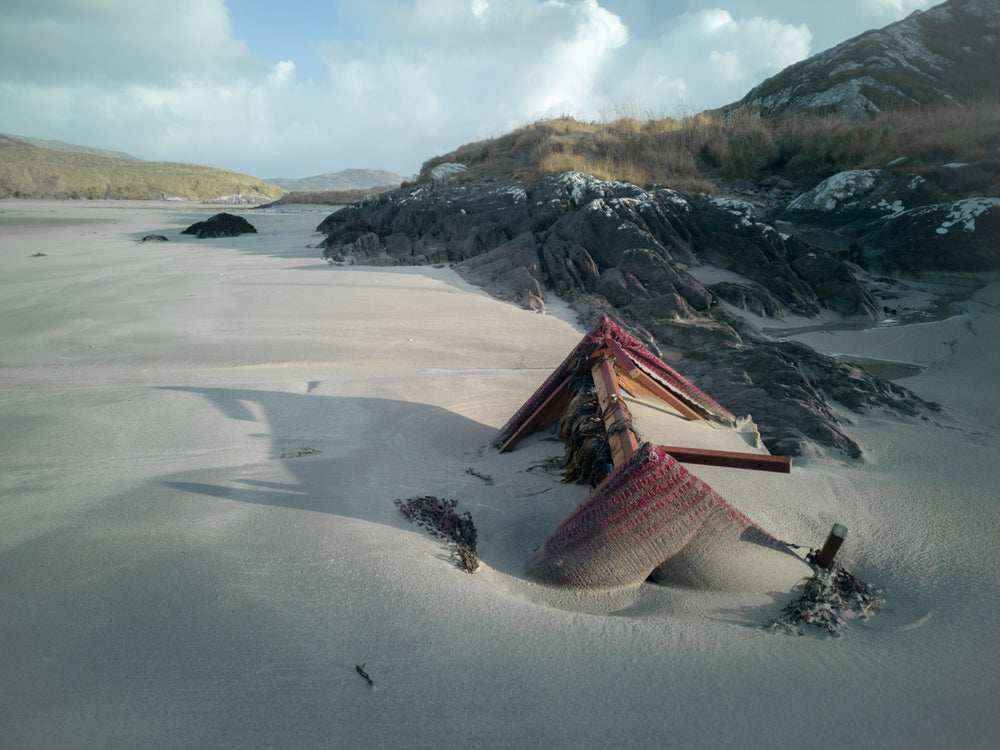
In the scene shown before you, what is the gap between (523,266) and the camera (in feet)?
29.7

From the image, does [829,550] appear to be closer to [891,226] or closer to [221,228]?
[891,226]

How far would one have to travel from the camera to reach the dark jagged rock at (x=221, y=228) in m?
17.9

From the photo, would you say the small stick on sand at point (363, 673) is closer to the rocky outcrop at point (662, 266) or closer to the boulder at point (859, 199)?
the rocky outcrop at point (662, 266)

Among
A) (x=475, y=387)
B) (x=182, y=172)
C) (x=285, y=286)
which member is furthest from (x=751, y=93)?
(x=182, y=172)

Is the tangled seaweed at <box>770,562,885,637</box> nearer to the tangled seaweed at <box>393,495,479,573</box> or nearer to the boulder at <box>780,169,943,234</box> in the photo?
the tangled seaweed at <box>393,495,479,573</box>

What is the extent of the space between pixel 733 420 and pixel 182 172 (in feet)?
191

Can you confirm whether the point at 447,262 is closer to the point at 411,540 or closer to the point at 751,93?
the point at 411,540

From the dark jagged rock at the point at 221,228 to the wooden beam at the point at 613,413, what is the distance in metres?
17.7

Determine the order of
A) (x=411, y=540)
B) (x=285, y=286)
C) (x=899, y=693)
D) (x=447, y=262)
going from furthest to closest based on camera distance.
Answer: (x=447, y=262)
(x=285, y=286)
(x=411, y=540)
(x=899, y=693)

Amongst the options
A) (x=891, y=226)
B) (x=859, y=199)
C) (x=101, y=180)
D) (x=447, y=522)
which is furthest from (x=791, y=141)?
(x=101, y=180)

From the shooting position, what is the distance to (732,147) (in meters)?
15.9

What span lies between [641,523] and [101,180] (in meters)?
51.5

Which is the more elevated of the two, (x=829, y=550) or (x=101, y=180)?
(x=101, y=180)

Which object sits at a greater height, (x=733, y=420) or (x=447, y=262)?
(x=447, y=262)
